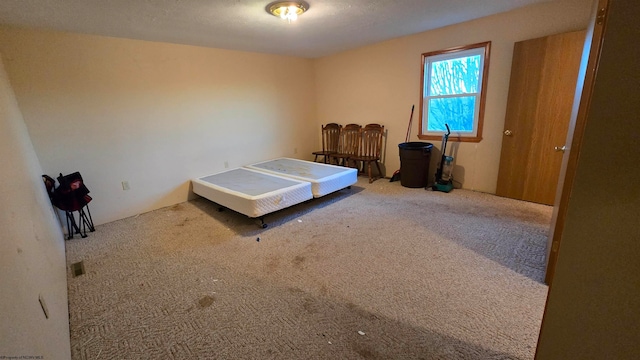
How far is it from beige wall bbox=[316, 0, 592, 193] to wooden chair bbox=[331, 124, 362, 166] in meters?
0.19

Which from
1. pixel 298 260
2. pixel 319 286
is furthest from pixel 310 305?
pixel 298 260

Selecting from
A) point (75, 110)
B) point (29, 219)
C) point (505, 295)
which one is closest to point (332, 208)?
point (505, 295)

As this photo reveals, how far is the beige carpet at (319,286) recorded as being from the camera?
1.46m

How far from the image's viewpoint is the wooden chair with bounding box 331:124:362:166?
15.8 ft

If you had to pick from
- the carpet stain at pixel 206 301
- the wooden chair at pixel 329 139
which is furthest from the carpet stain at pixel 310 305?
the wooden chair at pixel 329 139

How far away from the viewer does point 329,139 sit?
17.4 feet

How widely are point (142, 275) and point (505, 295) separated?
2723 millimetres

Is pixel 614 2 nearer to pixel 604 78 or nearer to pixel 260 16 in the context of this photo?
pixel 604 78

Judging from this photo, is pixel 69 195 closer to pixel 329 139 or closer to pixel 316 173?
pixel 316 173

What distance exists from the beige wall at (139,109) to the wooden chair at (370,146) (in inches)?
63.7

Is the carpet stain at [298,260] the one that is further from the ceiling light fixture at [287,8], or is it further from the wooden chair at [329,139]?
the wooden chair at [329,139]

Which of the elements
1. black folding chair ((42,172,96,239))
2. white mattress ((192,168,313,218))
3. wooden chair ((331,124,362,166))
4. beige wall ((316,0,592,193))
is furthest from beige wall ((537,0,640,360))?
wooden chair ((331,124,362,166))

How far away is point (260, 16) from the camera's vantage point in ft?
8.79

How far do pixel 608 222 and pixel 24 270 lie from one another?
221 centimetres
